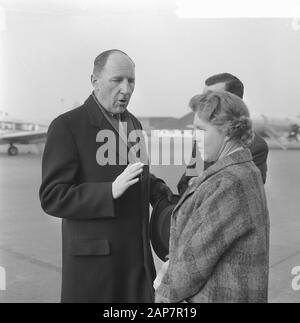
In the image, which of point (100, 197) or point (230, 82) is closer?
point (100, 197)

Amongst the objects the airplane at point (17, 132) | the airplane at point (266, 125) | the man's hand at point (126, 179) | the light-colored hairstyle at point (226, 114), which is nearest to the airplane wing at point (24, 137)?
the airplane at point (17, 132)

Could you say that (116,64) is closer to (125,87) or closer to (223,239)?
(125,87)

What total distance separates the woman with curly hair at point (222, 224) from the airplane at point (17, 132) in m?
1.24

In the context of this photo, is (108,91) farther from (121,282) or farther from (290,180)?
(290,180)

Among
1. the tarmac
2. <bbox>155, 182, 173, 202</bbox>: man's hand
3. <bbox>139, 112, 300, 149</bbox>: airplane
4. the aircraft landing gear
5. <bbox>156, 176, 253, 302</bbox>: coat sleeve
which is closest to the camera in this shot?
<bbox>156, 176, 253, 302</bbox>: coat sleeve

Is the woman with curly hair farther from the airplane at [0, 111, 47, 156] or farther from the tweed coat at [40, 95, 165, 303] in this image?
the airplane at [0, 111, 47, 156]

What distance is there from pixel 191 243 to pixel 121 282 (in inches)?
14.9

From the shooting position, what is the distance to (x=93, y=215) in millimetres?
1071

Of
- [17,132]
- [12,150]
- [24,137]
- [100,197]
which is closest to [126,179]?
[100,197]

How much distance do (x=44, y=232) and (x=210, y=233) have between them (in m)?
2.67

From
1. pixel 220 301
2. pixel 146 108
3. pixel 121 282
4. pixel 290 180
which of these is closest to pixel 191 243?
pixel 220 301

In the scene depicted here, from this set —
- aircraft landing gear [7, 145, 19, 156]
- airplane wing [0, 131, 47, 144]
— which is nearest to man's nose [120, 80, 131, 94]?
airplane wing [0, 131, 47, 144]

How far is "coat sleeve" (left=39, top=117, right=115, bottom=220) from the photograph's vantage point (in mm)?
1049

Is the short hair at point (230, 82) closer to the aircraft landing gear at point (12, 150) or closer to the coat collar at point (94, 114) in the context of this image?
the coat collar at point (94, 114)
